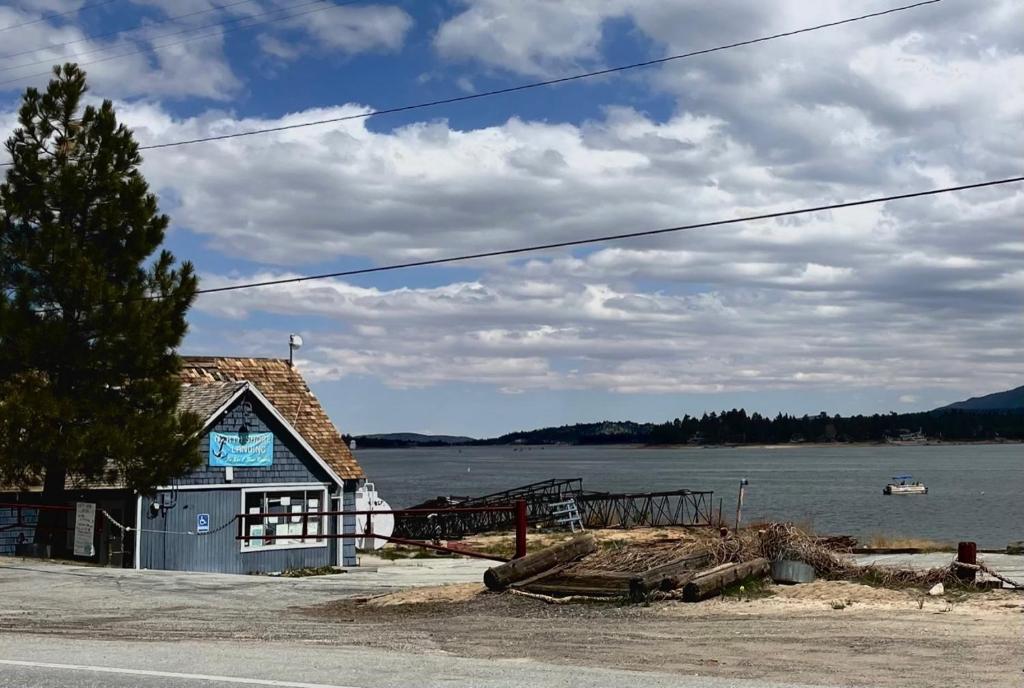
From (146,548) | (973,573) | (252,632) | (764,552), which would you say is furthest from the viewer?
(146,548)

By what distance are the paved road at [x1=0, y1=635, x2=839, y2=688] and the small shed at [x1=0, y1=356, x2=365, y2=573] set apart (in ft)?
46.7

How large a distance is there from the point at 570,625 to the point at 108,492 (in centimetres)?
1765

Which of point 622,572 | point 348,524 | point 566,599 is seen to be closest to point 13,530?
point 348,524

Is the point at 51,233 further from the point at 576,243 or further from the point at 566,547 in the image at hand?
the point at 566,547

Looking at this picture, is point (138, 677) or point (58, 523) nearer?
point (138, 677)

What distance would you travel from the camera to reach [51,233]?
28250 mm

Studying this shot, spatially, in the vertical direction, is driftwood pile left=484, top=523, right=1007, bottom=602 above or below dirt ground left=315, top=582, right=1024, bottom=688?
above

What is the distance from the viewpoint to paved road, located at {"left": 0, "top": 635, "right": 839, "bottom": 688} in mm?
10359

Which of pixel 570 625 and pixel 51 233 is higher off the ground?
pixel 51 233

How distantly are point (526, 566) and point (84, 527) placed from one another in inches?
484

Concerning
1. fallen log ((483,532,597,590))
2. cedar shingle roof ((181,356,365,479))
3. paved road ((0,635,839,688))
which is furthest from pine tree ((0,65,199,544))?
paved road ((0,635,839,688))

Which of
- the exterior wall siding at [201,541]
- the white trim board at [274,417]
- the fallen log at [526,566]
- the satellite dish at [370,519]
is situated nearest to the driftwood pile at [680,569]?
the fallen log at [526,566]

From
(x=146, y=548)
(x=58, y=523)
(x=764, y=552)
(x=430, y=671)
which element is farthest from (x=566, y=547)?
(x=58, y=523)

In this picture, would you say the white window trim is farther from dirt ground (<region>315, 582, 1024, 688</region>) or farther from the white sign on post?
dirt ground (<region>315, 582, 1024, 688</region>)
